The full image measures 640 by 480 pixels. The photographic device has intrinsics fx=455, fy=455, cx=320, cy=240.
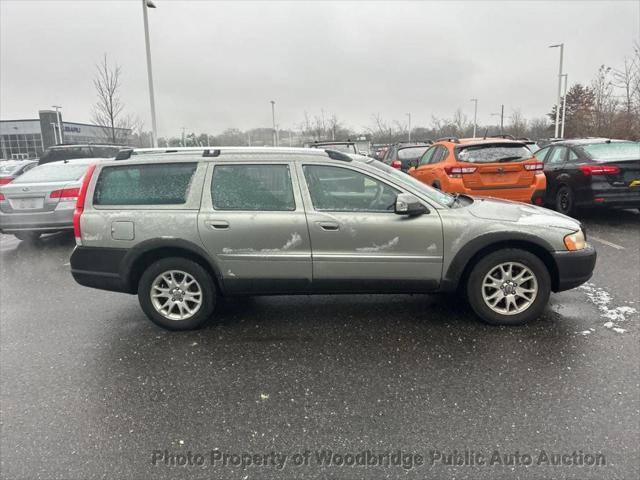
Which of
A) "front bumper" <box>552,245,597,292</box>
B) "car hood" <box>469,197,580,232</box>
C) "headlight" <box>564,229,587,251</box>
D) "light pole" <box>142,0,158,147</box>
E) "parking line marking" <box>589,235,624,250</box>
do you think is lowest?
"parking line marking" <box>589,235,624,250</box>

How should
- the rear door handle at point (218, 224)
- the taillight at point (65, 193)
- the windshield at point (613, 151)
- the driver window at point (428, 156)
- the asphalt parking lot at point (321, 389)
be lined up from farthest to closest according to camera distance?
the driver window at point (428, 156) → the windshield at point (613, 151) → the taillight at point (65, 193) → the rear door handle at point (218, 224) → the asphalt parking lot at point (321, 389)

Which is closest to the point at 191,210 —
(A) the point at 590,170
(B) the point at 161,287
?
(B) the point at 161,287

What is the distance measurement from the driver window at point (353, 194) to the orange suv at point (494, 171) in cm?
408

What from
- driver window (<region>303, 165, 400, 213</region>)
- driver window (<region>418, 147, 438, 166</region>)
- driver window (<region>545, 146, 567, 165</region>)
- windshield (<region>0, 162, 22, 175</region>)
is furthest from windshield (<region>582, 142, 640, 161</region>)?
windshield (<region>0, 162, 22, 175</region>)

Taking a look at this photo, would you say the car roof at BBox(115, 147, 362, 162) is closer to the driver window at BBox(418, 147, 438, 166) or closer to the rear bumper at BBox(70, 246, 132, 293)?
the rear bumper at BBox(70, 246, 132, 293)

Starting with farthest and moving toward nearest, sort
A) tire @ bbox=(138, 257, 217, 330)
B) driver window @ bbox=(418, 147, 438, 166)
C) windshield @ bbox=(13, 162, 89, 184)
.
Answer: driver window @ bbox=(418, 147, 438, 166)
windshield @ bbox=(13, 162, 89, 184)
tire @ bbox=(138, 257, 217, 330)

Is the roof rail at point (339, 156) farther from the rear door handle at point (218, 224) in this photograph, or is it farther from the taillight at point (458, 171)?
the taillight at point (458, 171)

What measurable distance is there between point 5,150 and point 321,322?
77.6 m

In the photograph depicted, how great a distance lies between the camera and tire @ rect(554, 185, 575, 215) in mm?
8565

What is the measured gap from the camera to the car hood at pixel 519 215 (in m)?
4.10

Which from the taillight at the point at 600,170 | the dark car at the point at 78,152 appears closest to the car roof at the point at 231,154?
the taillight at the point at 600,170

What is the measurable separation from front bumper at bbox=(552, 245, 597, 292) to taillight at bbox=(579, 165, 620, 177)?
475cm

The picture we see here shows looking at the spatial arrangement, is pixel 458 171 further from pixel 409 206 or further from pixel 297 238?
pixel 297 238

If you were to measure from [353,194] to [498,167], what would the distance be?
4625 millimetres
